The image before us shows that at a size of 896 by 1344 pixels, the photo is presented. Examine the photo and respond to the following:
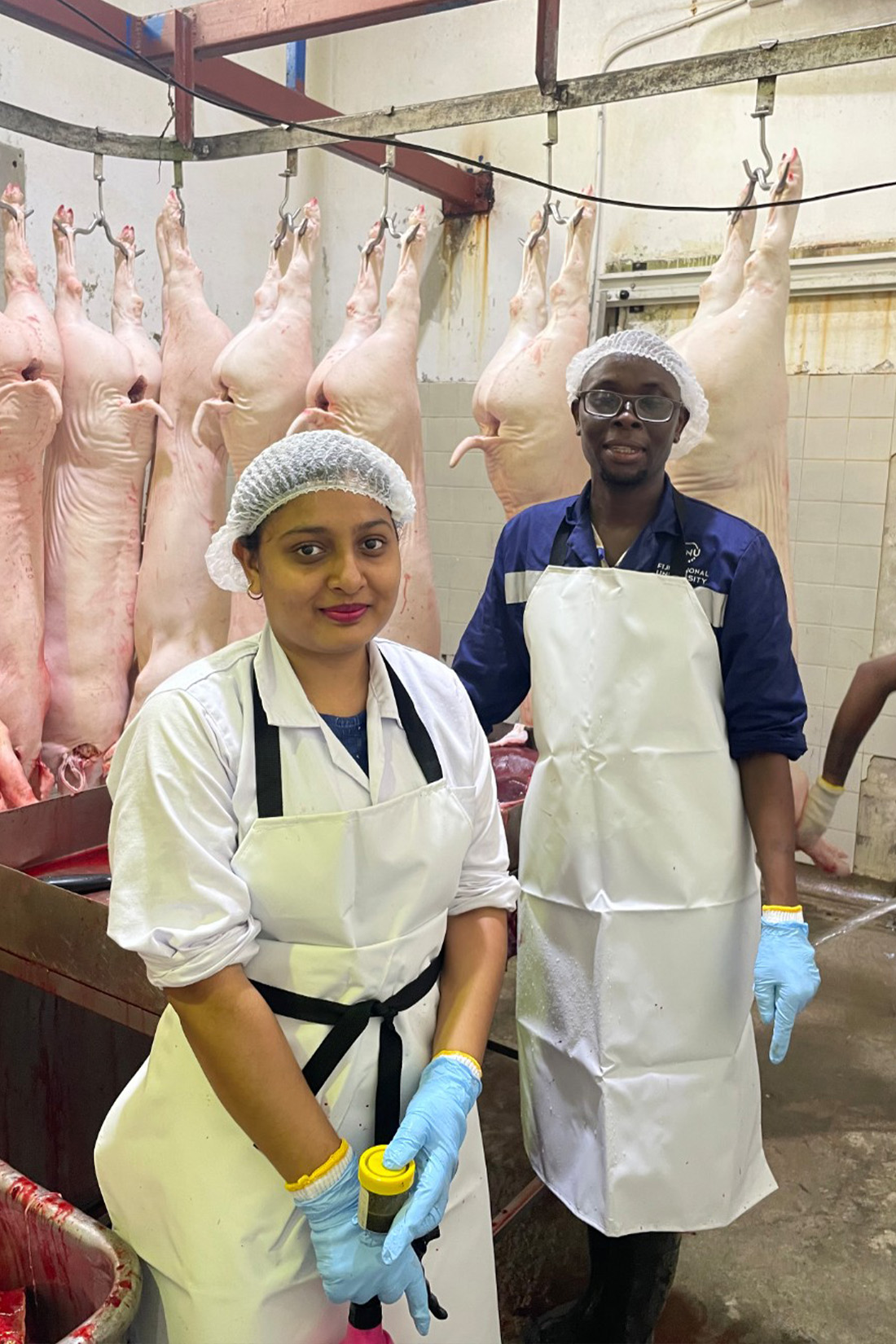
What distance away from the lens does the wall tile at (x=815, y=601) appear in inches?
189

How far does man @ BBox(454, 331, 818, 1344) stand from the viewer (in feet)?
6.18

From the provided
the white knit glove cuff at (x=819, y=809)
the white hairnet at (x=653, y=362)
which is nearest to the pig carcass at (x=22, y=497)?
the white hairnet at (x=653, y=362)

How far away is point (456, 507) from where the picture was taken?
5.68 m

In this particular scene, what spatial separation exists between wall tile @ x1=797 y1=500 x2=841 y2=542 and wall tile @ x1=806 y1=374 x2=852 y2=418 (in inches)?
15.9

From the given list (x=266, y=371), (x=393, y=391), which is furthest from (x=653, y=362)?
(x=266, y=371)

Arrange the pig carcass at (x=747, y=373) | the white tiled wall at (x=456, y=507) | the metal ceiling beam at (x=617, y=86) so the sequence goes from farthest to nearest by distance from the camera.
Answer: the white tiled wall at (x=456, y=507), the pig carcass at (x=747, y=373), the metal ceiling beam at (x=617, y=86)

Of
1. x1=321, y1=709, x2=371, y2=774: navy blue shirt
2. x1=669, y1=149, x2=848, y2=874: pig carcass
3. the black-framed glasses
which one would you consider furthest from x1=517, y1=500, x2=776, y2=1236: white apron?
x1=669, y1=149, x2=848, y2=874: pig carcass

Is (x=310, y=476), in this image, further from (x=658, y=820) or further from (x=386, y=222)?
(x=386, y=222)

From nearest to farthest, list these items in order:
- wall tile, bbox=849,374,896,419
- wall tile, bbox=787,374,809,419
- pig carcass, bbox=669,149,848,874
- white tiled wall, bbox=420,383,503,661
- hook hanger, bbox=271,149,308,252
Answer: pig carcass, bbox=669,149,848,874
hook hanger, bbox=271,149,308,252
wall tile, bbox=849,374,896,419
wall tile, bbox=787,374,809,419
white tiled wall, bbox=420,383,503,661

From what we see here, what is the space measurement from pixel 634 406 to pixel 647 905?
2.96 ft

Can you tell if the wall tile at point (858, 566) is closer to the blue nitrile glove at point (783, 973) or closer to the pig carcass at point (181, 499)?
the pig carcass at point (181, 499)

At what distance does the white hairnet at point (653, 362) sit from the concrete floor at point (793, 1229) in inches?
68.8

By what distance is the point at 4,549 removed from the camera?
3.07m

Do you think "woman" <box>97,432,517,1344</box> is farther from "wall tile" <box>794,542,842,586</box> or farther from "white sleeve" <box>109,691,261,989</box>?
"wall tile" <box>794,542,842,586</box>
